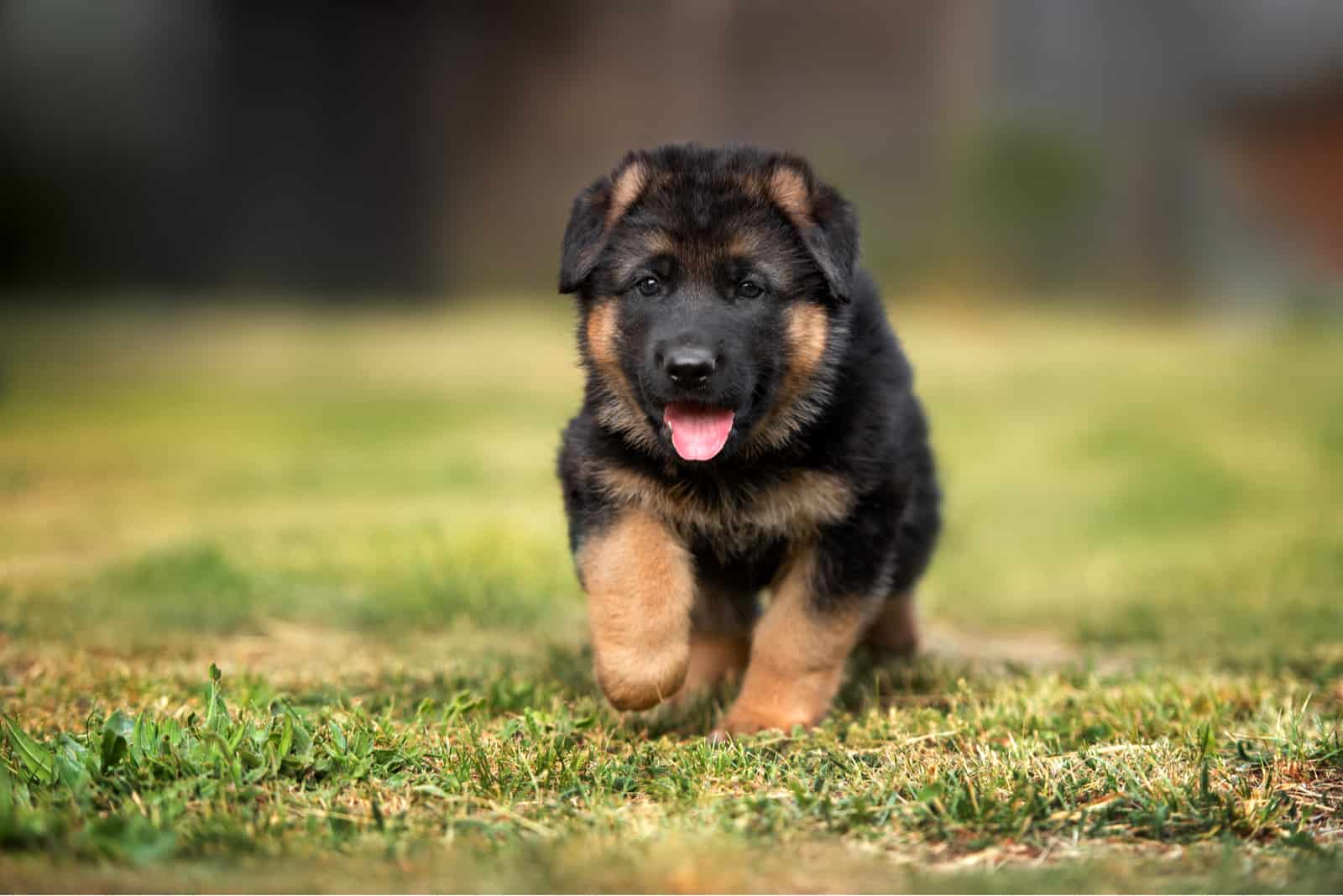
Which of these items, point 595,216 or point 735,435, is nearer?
point 735,435

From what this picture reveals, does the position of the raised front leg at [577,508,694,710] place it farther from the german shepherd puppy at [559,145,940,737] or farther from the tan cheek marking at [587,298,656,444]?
the tan cheek marking at [587,298,656,444]

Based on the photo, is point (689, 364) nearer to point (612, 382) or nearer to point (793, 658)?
point (612, 382)

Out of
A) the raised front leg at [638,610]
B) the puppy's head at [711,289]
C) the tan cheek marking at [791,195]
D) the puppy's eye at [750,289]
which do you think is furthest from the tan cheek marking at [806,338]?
the raised front leg at [638,610]

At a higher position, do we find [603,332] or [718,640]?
[603,332]

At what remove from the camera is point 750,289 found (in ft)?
14.2

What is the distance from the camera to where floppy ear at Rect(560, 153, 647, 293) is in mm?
4465

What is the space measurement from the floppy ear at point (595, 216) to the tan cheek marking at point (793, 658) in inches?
46.0

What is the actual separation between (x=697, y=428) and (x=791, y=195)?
847 millimetres

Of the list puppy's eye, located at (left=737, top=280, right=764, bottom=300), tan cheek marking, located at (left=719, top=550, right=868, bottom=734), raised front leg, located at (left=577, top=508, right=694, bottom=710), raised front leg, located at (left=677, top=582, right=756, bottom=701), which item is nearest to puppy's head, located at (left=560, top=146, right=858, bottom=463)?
puppy's eye, located at (left=737, top=280, right=764, bottom=300)

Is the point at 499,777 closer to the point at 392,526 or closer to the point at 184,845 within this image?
the point at 184,845

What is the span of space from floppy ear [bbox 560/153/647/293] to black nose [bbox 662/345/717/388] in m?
0.58

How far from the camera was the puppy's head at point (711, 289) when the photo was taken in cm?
419

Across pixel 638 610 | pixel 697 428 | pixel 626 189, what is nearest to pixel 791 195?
pixel 626 189

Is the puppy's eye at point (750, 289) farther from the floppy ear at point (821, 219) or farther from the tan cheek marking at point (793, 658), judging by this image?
the tan cheek marking at point (793, 658)
